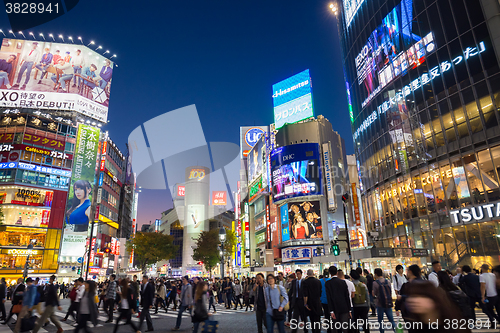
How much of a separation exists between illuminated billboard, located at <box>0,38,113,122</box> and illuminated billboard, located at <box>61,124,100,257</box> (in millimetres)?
4815

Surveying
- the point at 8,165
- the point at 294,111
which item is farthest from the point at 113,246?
the point at 294,111

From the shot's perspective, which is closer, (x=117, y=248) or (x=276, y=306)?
(x=276, y=306)

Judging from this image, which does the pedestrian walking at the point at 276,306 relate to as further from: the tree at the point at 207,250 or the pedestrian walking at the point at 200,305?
the tree at the point at 207,250

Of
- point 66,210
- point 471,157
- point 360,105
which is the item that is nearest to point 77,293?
point 471,157

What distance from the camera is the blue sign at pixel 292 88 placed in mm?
53812

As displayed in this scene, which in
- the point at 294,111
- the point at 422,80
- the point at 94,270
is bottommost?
the point at 94,270

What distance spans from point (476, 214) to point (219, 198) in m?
104

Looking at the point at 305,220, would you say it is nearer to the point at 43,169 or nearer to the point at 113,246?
the point at 113,246

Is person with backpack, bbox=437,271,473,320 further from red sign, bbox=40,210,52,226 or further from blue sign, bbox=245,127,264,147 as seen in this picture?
blue sign, bbox=245,127,264,147

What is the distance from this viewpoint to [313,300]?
8.34m

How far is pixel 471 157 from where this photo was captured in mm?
23719

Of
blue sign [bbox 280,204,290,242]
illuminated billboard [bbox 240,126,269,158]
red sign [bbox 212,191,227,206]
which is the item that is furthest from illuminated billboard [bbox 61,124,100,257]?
red sign [bbox 212,191,227,206]

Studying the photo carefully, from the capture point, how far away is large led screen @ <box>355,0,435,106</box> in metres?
28.8

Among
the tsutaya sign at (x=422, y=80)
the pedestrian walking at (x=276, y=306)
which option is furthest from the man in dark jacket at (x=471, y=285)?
the tsutaya sign at (x=422, y=80)
